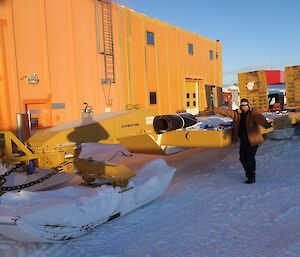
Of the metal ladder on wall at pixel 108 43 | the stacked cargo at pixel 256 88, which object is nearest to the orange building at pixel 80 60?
the metal ladder on wall at pixel 108 43

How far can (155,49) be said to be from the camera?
12.3 m

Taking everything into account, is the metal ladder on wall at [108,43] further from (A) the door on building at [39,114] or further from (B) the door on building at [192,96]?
(B) the door on building at [192,96]

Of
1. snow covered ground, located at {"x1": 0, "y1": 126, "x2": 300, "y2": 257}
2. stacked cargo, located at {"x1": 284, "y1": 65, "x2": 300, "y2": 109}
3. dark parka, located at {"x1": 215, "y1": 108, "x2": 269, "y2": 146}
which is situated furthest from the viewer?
stacked cargo, located at {"x1": 284, "y1": 65, "x2": 300, "y2": 109}

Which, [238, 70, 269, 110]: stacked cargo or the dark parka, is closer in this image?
the dark parka

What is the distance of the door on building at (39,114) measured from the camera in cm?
859

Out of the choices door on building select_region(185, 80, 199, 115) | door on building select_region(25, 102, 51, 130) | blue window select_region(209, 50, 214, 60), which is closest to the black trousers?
door on building select_region(25, 102, 51, 130)

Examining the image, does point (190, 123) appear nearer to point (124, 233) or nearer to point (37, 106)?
point (124, 233)

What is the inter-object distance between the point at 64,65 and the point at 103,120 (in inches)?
235

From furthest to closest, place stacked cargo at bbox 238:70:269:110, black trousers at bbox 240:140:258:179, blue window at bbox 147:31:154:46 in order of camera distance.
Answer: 1. blue window at bbox 147:31:154:46
2. stacked cargo at bbox 238:70:269:110
3. black trousers at bbox 240:140:258:179

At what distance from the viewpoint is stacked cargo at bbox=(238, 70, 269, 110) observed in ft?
31.9

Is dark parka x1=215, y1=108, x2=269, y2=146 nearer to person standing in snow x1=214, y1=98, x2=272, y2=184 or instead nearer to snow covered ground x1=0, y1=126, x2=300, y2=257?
person standing in snow x1=214, y1=98, x2=272, y2=184

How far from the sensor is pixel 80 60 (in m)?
9.59

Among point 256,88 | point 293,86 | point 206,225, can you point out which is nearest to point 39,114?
point 256,88

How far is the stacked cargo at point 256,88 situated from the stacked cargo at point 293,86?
0.59 meters
